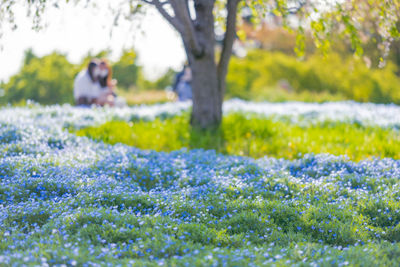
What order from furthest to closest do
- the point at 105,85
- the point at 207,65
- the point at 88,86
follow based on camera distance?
the point at 105,85, the point at 88,86, the point at 207,65

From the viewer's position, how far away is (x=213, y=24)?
33.6 feet

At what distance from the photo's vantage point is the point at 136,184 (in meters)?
6.50

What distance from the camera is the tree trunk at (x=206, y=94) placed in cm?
1016

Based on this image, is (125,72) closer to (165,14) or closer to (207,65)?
(207,65)

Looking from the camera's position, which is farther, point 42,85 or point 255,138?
point 42,85

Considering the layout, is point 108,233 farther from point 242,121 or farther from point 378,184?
point 242,121

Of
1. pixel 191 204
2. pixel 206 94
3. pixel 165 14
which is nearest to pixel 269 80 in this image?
pixel 206 94

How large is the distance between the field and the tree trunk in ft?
2.70

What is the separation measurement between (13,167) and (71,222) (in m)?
2.39

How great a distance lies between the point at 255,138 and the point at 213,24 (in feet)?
9.79

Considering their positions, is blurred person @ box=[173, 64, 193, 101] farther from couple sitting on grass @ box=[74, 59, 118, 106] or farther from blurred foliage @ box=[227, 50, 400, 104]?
blurred foliage @ box=[227, 50, 400, 104]

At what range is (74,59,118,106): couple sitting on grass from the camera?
48.5 ft

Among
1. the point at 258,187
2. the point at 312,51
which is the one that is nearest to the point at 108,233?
the point at 258,187

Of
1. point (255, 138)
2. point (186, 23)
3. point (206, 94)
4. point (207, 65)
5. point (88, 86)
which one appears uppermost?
point (186, 23)
